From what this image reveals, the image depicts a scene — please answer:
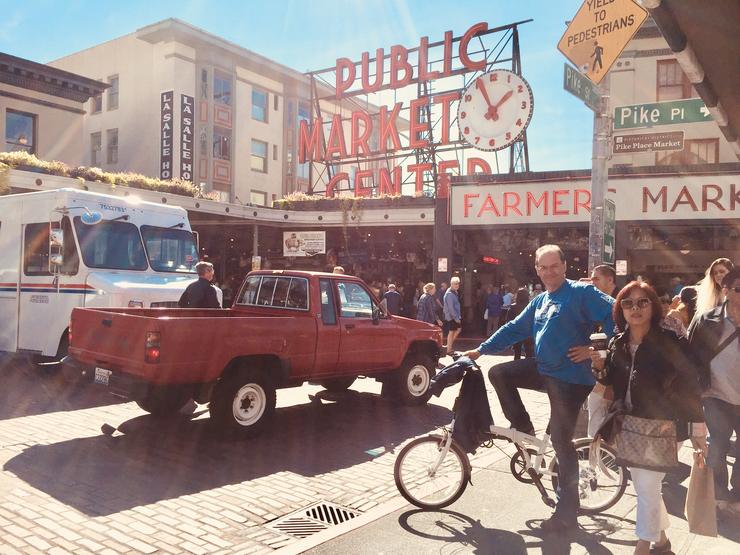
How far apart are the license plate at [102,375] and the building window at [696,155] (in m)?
22.2

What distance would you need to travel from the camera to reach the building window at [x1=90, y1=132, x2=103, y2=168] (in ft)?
122

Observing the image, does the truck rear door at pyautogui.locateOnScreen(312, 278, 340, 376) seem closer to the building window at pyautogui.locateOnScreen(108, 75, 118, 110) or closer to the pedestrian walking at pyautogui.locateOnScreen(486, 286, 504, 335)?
the pedestrian walking at pyautogui.locateOnScreen(486, 286, 504, 335)

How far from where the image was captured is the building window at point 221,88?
35.6 metres

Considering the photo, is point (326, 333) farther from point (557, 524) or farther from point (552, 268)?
point (557, 524)

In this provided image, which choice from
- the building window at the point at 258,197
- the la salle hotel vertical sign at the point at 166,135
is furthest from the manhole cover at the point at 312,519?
the building window at the point at 258,197

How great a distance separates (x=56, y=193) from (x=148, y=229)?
5.22ft

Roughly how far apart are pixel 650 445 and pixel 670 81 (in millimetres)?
23729

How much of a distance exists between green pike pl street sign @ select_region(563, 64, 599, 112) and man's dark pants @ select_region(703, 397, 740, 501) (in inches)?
150

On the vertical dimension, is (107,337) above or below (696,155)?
below

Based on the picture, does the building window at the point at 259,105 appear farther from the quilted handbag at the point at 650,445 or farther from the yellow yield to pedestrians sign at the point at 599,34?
the quilted handbag at the point at 650,445

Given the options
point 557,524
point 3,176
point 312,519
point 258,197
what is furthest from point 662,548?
point 258,197

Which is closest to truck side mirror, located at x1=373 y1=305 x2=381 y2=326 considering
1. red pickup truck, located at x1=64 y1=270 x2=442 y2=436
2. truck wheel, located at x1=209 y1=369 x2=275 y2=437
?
red pickup truck, located at x1=64 y1=270 x2=442 y2=436

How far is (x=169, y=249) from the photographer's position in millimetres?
11562

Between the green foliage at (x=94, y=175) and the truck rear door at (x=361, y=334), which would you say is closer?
the truck rear door at (x=361, y=334)
